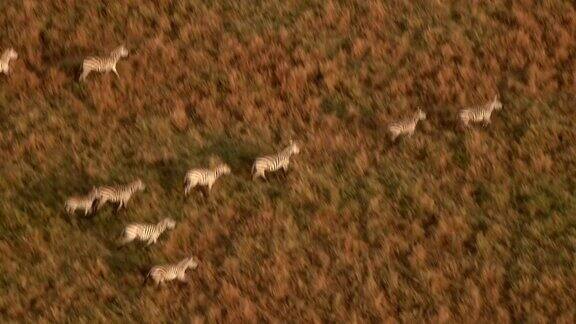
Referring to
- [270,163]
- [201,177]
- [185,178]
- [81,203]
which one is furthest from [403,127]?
[81,203]

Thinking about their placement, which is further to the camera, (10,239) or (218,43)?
(218,43)

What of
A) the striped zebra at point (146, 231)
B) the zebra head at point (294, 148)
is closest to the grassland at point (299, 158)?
the striped zebra at point (146, 231)

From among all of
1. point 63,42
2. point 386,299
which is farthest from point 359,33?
point 386,299

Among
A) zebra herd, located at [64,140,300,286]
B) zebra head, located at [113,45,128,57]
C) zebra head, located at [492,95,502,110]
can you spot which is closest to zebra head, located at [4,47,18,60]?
zebra head, located at [113,45,128,57]

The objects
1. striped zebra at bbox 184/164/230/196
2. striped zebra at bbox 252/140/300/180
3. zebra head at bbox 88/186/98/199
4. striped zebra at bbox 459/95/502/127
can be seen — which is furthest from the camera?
striped zebra at bbox 459/95/502/127

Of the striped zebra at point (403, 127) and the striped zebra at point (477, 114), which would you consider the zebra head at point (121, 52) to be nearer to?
the striped zebra at point (403, 127)

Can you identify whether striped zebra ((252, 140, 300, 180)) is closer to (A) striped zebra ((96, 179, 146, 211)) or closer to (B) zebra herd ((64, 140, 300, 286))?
(B) zebra herd ((64, 140, 300, 286))

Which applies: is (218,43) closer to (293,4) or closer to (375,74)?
(293,4)

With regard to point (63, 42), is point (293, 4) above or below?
below
